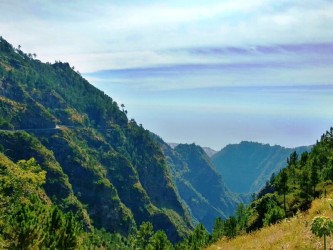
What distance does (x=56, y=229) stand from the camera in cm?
8050

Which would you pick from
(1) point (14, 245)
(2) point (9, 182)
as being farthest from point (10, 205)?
(1) point (14, 245)

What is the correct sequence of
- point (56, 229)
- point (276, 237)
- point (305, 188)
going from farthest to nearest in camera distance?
point (305, 188) < point (56, 229) < point (276, 237)

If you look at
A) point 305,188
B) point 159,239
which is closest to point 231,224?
point 159,239

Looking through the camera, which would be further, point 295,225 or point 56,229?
point 56,229

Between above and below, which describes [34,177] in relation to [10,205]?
above

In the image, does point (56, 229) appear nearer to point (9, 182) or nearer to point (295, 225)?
point (9, 182)

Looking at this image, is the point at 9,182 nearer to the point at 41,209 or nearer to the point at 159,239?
the point at 41,209

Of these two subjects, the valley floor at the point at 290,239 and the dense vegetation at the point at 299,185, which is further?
the dense vegetation at the point at 299,185

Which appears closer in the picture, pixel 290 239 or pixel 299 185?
pixel 290 239

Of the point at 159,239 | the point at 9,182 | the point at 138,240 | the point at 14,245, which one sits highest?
the point at 9,182

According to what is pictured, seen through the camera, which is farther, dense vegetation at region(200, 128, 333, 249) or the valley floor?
dense vegetation at region(200, 128, 333, 249)

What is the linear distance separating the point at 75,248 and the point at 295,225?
6503 cm

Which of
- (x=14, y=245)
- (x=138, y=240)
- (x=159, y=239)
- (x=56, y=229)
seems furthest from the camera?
(x=138, y=240)

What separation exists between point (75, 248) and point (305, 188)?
5591 cm
